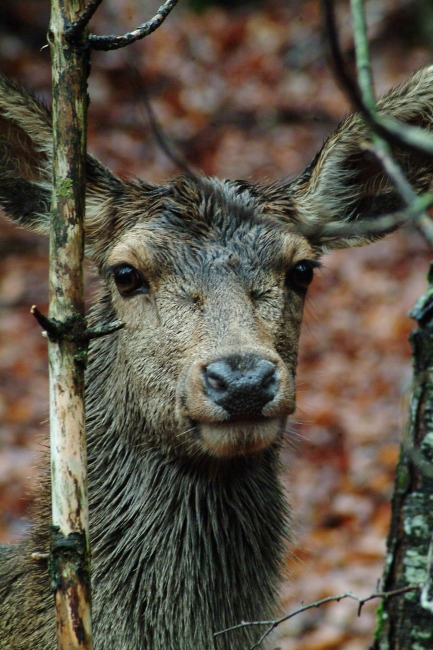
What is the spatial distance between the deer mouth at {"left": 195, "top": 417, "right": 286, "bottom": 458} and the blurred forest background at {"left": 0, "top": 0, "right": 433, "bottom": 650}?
1109mm

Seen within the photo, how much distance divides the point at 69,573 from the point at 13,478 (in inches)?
249

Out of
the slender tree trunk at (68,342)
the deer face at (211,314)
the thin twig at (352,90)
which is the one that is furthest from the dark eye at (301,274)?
the thin twig at (352,90)

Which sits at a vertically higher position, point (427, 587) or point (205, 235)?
point (205, 235)

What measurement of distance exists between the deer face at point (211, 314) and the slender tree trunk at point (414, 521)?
58cm

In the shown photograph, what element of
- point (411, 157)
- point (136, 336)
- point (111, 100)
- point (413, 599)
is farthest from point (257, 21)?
point (413, 599)

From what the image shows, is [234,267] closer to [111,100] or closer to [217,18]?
[111,100]

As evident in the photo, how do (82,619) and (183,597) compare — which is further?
(183,597)

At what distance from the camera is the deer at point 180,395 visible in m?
3.63

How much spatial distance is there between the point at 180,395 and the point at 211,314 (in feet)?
1.30

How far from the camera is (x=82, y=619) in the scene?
2820mm

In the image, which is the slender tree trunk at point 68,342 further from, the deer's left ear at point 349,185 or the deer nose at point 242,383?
A: the deer's left ear at point 349,185

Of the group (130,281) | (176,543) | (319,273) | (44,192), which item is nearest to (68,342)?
(130,281)

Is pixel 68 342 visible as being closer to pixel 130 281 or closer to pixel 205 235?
pixel 130 281

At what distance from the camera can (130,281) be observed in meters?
4.19
